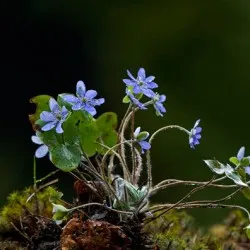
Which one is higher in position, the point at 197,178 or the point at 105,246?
the point at 105,246

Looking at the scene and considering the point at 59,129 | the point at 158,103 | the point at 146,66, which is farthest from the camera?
the point at 146,66

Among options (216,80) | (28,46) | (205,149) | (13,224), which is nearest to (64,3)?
(28,46)

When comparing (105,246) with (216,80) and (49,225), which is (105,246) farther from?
(216,80)

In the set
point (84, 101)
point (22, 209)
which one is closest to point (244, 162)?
point (84, 101)

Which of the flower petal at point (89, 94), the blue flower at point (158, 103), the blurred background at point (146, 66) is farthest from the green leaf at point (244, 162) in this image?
the blurred background at point (146, 66)

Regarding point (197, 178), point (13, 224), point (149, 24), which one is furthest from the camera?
point (149, 24)

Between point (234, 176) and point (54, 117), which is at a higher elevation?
point (54, 117)

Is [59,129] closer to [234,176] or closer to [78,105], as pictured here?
[78,105]

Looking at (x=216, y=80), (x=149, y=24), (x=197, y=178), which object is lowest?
(x=197, y=178)
